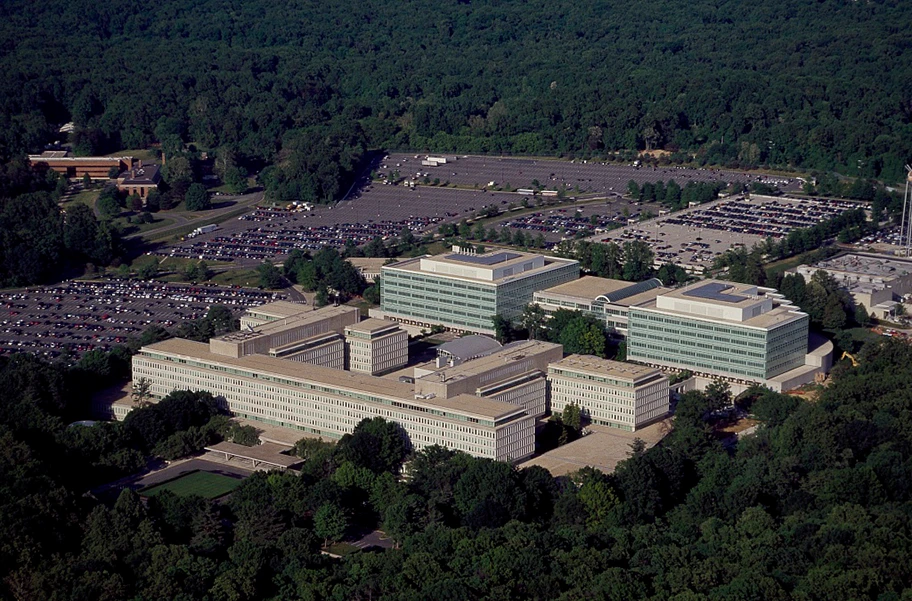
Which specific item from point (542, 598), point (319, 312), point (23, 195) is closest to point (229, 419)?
point (319, 312)

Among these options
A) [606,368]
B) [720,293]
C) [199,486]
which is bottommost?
[199,486]

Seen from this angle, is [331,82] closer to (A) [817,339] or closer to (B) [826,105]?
(B) [826,105]

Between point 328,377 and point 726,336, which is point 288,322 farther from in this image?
point 726,336

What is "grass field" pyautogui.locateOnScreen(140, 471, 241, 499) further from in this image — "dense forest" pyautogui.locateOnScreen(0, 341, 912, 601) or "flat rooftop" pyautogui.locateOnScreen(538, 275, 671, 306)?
"flat rooftop" pyautogui.locateOnScreen(538, 275, 671, 306)

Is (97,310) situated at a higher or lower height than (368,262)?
lower

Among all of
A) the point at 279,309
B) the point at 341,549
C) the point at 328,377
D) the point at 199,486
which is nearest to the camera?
the point at 341,549

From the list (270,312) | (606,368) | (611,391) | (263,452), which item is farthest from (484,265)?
(263,452)

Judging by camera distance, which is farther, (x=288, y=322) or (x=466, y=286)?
(x=466, y=286)
